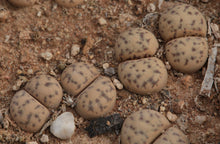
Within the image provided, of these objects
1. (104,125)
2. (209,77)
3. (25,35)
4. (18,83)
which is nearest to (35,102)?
(18,83)

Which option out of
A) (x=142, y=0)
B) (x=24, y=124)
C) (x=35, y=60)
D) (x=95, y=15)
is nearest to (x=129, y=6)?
(x=142, y=0)

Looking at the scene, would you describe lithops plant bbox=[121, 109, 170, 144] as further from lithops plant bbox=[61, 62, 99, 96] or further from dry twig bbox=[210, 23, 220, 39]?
dry twig bbox=[210, 23, 220, 39]

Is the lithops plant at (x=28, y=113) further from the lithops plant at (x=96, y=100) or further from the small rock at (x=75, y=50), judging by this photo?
the small rock at (x=75, y=50)

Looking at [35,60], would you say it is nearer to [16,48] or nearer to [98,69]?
[16,48]

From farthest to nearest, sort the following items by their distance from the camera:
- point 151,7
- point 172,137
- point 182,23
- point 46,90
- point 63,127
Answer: point 151,7 < point 182,23 < point 46,90 < point 63,127 < point 172,137

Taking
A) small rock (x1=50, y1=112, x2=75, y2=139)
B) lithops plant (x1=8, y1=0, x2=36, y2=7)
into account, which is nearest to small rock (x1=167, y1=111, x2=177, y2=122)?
small rock (x1=50, y1=112, x2=75, y2=139)

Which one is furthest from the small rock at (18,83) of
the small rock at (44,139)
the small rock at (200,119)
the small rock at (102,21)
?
the small rock at (200,119)

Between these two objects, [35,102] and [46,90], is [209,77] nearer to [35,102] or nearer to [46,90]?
[46,90]
